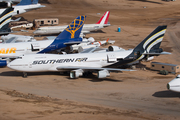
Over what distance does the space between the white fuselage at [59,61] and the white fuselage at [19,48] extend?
31.0ft

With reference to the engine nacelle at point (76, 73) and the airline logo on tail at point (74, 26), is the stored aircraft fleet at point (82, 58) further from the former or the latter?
the airline logo on tail at point (74, 26)

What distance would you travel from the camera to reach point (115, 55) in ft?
134

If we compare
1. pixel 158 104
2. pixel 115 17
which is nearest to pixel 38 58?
pixel 158 104

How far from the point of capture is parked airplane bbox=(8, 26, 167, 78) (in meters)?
38.6

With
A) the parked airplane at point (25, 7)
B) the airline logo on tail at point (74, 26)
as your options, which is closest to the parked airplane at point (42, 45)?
the airline logo on tail at point (74, 26)

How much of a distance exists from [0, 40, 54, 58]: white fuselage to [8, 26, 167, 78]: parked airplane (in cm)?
946

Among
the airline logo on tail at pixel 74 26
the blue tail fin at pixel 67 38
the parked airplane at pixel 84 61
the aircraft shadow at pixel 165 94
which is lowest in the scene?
the aircraft shadow at pixel 165 94

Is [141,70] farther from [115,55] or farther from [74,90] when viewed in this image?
[74,90]

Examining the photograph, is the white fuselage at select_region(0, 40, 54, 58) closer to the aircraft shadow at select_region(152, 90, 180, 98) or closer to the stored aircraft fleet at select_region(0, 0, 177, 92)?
the stored aircraft fleet at select_region(0, 0, 177, 92)

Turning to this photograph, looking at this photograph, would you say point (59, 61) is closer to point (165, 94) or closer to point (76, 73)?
point (76, 73)

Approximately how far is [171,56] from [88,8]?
3159 inches

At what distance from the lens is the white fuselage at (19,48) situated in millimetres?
47656

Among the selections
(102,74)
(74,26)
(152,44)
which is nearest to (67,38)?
(74,26)

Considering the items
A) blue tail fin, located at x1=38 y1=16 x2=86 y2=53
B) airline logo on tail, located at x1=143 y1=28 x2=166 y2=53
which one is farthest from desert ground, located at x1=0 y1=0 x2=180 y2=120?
blue tail fin, located at x1=38 y1=16 x2=86 y2=53
